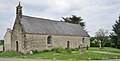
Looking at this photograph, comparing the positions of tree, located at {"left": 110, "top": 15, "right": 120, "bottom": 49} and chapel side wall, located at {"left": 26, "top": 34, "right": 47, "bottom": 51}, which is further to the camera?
tree, located at {"left": 110, "top": 15, "right": 120, "bottom": 49}

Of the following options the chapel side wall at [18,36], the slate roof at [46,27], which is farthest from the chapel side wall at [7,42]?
the slate roof at [46,27]

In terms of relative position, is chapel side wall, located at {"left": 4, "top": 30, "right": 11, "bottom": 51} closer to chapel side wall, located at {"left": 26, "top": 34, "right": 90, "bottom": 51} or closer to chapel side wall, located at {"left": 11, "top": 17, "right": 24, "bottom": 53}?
chapel side wall, located at {"left": 11, "top": 17, "right": 24, "bottom": 53}

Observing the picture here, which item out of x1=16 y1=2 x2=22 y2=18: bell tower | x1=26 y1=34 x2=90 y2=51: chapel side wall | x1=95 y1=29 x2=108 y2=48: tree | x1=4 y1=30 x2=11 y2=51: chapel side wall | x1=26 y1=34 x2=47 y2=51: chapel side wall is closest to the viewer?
x1=26 y1=34 x2=47 y2=51: chapel side wall

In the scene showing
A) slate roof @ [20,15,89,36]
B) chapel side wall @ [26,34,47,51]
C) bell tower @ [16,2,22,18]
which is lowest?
chapel side wall @ [26,34,47,51]

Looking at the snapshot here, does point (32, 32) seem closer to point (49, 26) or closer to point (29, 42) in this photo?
point (29, 42)

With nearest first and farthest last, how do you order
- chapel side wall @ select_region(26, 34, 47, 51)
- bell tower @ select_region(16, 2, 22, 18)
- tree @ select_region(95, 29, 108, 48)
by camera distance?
1. chapel side wall @ select_region(26, 34, 47, 51)
2. bell tower @ select_region(16, 2, 22, 18)
3. tree @ select_region(95, 29, 108, 48)

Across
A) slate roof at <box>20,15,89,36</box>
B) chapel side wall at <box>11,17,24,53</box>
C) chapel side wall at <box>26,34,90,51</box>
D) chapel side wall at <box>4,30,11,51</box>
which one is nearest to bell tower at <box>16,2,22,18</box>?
chapel side wall at <box>11,17,24,53</box>

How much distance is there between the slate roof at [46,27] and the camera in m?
37.5

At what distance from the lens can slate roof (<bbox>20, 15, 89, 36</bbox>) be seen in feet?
123

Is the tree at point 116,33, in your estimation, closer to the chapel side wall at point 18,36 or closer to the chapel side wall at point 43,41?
the chapel side wall at point 43,41

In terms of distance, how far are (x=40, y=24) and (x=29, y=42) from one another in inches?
261

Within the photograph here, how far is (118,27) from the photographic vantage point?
40094 mm

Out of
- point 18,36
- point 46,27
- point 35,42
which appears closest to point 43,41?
point 35,42

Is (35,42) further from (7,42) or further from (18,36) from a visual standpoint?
(7,42)
